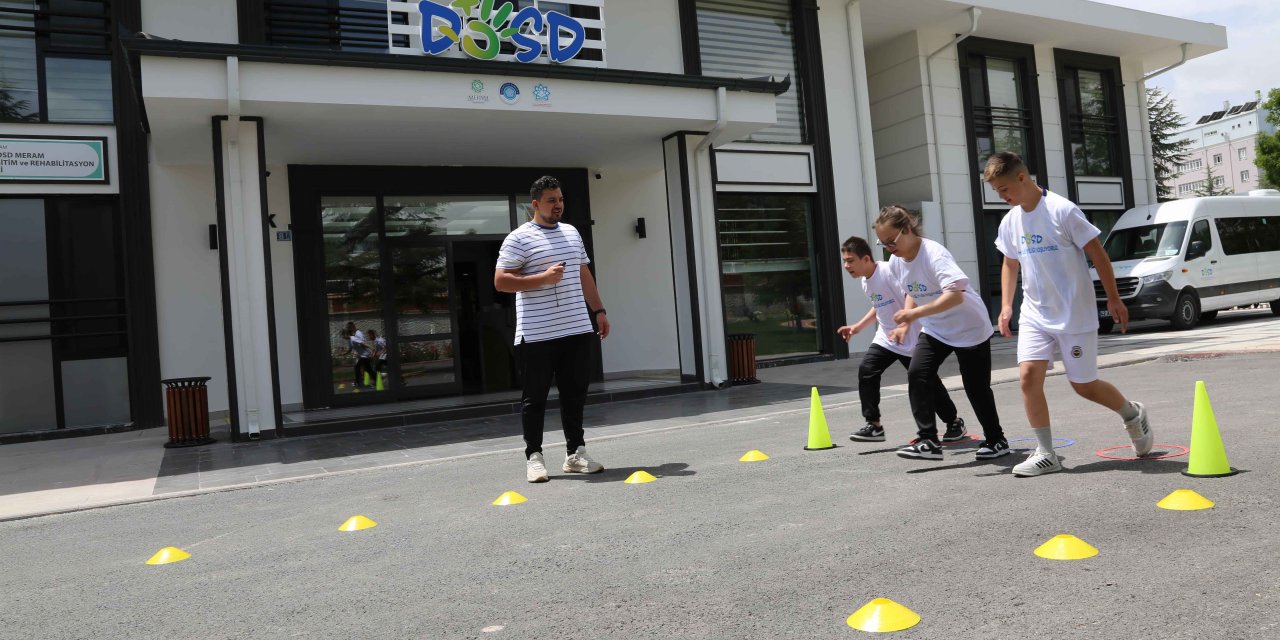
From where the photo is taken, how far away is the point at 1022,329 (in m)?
4.94

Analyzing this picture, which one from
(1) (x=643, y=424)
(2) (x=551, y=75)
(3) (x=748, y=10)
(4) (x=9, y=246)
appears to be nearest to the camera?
(1) (x=643, y=424)

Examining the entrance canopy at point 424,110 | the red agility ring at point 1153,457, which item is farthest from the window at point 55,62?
the red agility ring at point 1153,457

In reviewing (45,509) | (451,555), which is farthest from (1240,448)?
(45,509)

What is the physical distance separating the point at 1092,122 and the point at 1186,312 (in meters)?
6.18

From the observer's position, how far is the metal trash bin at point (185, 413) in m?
9.47

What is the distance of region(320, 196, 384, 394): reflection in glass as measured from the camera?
40.3 ft

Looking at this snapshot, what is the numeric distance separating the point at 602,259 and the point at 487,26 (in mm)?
4795

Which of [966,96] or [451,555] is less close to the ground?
[966,96]

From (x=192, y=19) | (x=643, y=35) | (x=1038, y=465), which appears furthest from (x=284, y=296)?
(x=1038, y=465)

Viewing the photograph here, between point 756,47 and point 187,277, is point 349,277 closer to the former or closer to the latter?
point 187,277

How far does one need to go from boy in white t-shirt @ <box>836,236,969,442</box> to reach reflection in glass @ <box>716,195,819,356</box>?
8.92 m

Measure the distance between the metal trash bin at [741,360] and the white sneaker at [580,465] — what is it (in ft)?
22.6

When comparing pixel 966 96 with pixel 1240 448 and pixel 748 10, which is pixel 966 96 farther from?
pixel 1240 448

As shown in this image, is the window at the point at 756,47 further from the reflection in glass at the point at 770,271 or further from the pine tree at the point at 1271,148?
the pine tree at the point at 1271,148
